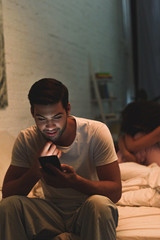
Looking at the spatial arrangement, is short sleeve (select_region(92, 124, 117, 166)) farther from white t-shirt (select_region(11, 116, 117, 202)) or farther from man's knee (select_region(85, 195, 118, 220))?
man's knee (select_region(85, 195, 118, 220))

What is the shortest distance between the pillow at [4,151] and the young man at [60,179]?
1.89 ft

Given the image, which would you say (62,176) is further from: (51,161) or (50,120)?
(50,120)

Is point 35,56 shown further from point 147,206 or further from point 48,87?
point 147,206

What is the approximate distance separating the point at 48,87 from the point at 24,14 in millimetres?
1704

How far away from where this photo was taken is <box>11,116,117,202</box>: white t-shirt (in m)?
1.43

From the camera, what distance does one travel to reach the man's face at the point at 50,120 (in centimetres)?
134

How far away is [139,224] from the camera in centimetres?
147

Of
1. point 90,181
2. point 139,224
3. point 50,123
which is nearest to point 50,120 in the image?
point 50,123

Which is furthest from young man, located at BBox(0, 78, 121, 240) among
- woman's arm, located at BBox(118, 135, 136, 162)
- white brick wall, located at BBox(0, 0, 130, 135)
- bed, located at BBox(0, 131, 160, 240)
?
white brick wall, located at BBox(0, 0, 130, 135)

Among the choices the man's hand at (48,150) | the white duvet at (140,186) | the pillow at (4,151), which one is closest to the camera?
the man's hand at (48,150)

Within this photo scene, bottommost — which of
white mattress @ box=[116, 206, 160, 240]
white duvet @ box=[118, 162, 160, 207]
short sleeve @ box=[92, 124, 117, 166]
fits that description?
white mattress @ box=[116, 206, 160, 240]

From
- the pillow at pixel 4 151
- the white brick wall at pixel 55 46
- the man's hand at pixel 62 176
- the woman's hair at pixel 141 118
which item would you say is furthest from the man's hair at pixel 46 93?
the woman's hair at pixel 141 118

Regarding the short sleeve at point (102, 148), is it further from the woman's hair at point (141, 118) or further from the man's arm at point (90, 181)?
the woman's hair at point (141, 118)

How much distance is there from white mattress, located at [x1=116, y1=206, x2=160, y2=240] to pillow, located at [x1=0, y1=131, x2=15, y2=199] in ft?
2.68
